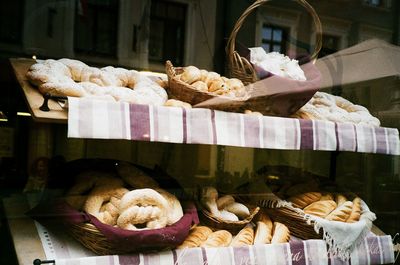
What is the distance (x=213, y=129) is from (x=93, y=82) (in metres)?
0.48

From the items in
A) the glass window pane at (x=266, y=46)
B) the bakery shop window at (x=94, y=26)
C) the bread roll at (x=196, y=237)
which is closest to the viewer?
the bread roll at (x=196, y=237)

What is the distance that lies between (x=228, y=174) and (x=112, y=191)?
63 centimetres

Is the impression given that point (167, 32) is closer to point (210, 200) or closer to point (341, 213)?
point (210, 200)

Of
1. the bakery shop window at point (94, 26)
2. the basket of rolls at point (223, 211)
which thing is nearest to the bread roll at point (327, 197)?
Answer: the basket of rolls at point (223, 211)

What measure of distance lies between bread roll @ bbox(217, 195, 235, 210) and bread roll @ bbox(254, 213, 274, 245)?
147 mm

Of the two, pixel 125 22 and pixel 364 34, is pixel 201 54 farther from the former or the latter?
pixel 364 34

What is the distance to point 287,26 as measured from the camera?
216cm

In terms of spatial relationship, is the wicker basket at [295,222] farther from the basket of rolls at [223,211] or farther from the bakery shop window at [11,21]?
the bakery shop window at [11,21]

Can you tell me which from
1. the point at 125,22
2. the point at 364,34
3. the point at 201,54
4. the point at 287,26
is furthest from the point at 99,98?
the point at 364,34

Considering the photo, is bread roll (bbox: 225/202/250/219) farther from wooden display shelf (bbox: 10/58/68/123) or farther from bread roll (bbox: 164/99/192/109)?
wooden display shelf (bbox: 10/58/68/123)

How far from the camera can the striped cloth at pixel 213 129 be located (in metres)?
1.40

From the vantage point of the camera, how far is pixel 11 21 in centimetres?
165

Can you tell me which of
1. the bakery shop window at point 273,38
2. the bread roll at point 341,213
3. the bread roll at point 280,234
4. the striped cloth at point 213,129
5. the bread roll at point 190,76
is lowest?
the bread roll at point 280,234

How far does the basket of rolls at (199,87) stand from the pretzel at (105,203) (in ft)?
1.40
